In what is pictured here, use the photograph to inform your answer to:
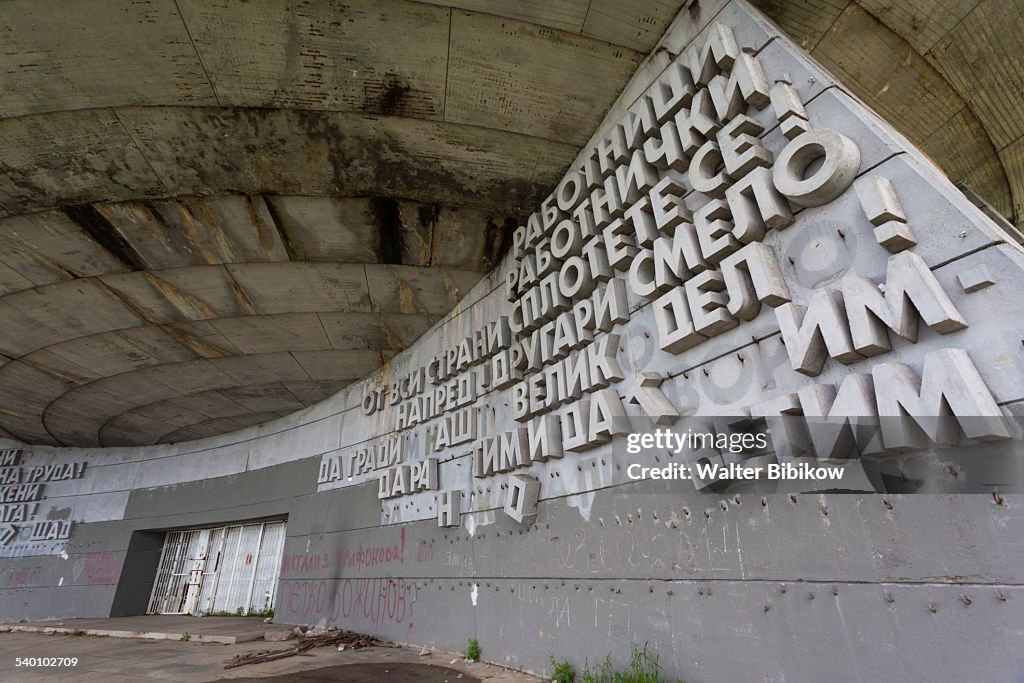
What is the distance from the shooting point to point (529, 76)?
5.81m

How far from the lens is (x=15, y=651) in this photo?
9.55 m

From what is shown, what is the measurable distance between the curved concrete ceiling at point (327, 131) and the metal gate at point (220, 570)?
6684 millimetres

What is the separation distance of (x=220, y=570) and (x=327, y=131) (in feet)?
43.5

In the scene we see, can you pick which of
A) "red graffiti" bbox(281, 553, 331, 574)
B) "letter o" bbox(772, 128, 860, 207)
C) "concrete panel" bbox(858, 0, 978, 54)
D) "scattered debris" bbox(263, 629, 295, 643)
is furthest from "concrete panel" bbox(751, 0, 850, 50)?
"scattered debris" bbox(263, 629, 295, 643)

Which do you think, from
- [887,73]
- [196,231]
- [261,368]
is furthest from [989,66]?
[261,368]

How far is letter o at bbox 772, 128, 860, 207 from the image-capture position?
3.46 m

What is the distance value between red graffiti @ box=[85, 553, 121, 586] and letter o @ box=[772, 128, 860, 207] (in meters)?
19.2

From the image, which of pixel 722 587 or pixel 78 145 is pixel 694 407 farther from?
pixel 78 145

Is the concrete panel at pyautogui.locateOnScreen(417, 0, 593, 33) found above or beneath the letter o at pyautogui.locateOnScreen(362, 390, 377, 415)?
above

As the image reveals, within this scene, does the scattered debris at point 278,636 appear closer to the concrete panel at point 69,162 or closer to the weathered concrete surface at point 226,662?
the weathered concrete surface at point 226,662

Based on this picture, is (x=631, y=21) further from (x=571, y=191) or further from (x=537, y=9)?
(x=571, y=191)

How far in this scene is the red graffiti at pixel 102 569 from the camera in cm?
1515

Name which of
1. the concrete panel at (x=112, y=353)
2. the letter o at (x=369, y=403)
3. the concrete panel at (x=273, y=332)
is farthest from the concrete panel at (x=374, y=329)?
the concrete panel at (x=112, y=353)

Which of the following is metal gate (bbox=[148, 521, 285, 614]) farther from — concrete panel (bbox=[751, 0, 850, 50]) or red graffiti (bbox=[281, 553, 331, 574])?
concrete panel (bbox=[751, 0, 850, 50])
